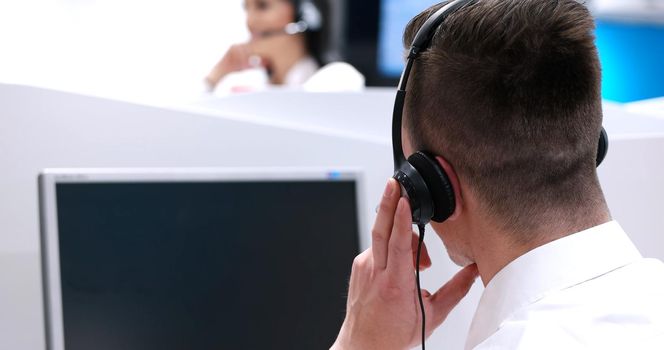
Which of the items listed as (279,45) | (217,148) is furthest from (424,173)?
(279,45)

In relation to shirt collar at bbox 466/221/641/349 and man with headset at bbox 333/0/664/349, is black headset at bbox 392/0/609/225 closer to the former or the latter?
man with headset at bbox 333/0/664/349

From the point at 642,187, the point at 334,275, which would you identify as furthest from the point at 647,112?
the point at 334,275

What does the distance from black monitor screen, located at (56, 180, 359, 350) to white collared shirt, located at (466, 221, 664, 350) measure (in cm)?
39

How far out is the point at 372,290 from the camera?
1090mm

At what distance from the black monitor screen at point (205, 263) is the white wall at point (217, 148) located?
9 cm

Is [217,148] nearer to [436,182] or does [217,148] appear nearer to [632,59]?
[436,182]

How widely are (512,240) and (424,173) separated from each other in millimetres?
123

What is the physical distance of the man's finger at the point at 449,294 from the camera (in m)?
1.14

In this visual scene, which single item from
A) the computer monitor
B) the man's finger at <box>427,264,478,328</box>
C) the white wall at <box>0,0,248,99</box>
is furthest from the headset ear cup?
the white wall at <box>0,0,248,99</box>

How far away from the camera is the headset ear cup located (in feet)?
3.09

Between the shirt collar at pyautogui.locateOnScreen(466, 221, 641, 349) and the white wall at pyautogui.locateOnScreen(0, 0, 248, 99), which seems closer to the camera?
the shirt collar at pyautogui.locateOnScreen(466, 221, 641, 349)

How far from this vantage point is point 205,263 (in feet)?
4.16

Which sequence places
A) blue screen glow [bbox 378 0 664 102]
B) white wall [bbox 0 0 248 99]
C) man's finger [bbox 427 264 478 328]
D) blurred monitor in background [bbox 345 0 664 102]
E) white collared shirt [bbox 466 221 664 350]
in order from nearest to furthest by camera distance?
1. white collared shirt [bbox 466 221 664 350]
2. man's finger [bbox 427 264 478 328]
3. white wall [bbox 0 0 248 99]
4. blurred monitor in background [bbox 345 0 664 102]
5. blue screen glow [bbox 378 0 664 102]

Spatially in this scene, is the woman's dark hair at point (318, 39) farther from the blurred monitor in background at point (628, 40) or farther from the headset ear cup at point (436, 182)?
the headset ear cup at point (436, 182)
